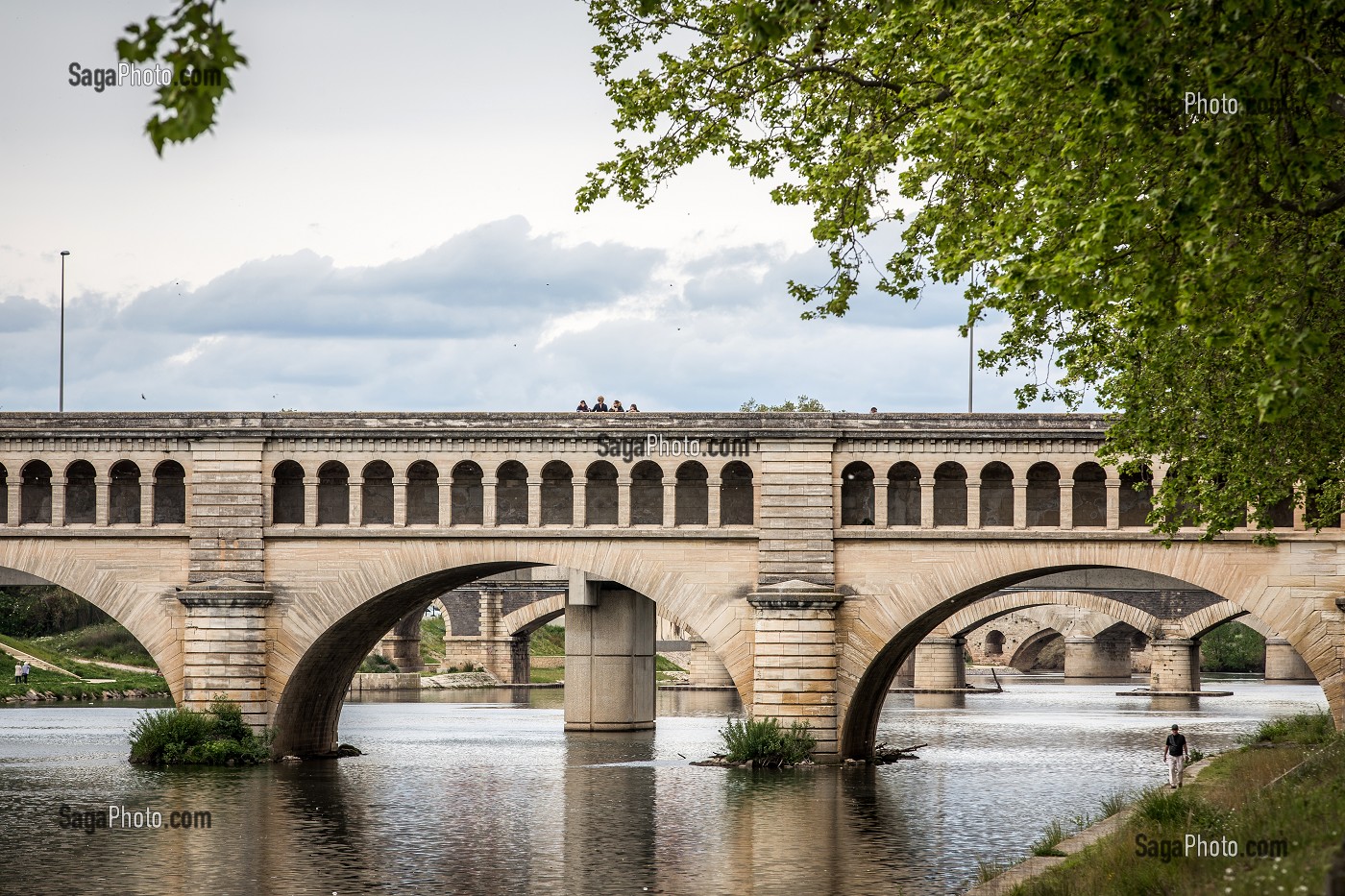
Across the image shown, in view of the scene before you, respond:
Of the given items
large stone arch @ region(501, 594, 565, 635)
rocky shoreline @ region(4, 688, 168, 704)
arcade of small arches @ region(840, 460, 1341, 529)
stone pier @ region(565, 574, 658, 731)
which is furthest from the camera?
large stone arch @ region(501, 594, 565, 635)

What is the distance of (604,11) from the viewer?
22.4m

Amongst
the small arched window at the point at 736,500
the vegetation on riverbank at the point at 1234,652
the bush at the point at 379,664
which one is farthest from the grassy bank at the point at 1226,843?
the vegetation on riverbank at the point at 1234,652

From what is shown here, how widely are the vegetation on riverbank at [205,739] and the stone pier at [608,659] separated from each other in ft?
46.0

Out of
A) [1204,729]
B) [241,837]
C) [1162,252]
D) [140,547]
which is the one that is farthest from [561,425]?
[1204,729]

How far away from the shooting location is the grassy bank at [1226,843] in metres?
14.2

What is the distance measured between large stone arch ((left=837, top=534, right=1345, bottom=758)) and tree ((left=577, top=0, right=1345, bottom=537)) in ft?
28.8

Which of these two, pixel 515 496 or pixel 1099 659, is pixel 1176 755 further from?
pixel 1099 659

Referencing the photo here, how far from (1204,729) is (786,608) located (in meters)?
22.5

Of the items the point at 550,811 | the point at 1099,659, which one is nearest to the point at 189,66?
the point at 550,811

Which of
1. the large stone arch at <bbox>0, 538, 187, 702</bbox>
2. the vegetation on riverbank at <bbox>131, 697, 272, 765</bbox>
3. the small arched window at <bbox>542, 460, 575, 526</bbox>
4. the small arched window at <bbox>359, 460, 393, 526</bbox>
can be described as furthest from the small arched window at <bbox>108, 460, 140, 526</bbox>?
the small arched window at <bbox>542, 460, 575, 526</bbox>

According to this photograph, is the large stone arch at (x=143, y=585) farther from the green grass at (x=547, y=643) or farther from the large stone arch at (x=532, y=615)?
the green grass at (x=547, y=643)

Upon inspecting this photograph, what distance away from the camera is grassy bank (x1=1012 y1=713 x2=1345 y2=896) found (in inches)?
559

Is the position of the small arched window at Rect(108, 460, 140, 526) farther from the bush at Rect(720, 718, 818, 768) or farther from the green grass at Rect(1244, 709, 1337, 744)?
the green grass at Rect(1244, 709, 1337, 744)

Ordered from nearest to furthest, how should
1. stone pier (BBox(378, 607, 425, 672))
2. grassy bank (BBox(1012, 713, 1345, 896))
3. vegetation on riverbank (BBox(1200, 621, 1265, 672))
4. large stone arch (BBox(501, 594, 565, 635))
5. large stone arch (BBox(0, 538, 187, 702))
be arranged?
grassy bank (BBox(1012, 713, 1345, 896)) < large stone arch (BBox(0, 538, 187, 702)) < large stone arch (BBox(501, 594, 565, 635)) < stone pier (BBox(378, 607, 425, 672)) < vegetation on riverbank (BBox(1200, 621, 1265, 672))
